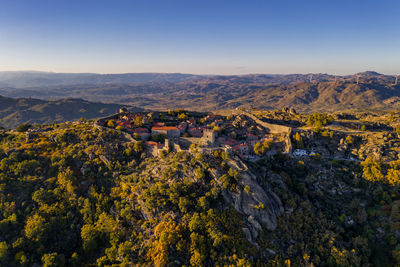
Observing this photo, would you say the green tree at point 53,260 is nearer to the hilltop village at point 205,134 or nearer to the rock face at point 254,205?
the hilltop village at point 205,134

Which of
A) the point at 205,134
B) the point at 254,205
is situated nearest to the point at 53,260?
the point at 254,205

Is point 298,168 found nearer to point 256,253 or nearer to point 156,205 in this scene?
point 256,253

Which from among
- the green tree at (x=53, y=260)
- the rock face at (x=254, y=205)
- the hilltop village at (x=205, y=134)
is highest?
the hilltop village at (x=205, y=134)

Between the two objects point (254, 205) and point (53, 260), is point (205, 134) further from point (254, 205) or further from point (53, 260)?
point (53, 260)

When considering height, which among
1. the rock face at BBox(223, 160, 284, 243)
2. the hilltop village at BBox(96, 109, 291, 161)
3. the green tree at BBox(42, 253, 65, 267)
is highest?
the hilltop village at BBox(96, 109, 291, 161)

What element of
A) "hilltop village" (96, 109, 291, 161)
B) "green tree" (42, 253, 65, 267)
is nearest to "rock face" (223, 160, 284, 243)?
"hilltop village" (96, 109, 291, 161)

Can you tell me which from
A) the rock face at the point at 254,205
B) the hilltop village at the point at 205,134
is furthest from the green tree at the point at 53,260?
the rock face at the point at 254,205

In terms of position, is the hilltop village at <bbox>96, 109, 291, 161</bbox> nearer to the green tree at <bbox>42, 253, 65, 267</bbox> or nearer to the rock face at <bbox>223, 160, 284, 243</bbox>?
the rock face at <bbox>223, 160, 284, 243</bbox>
